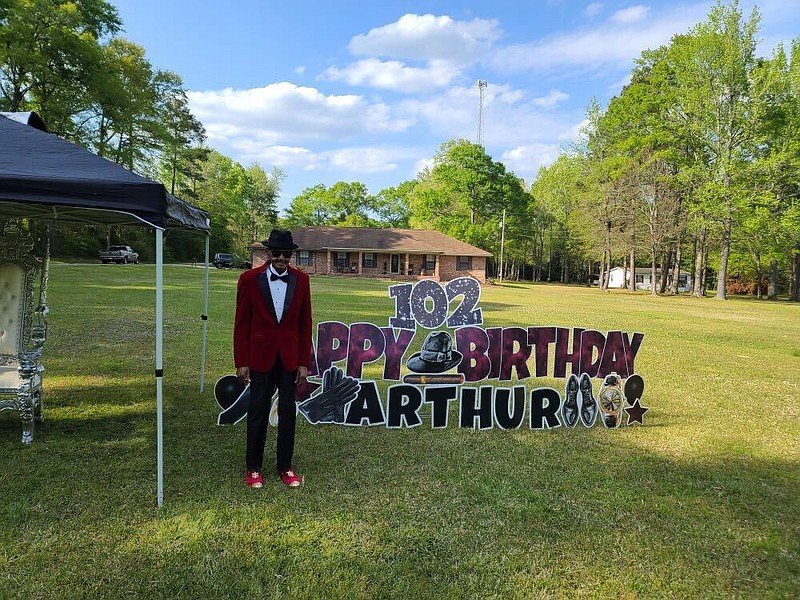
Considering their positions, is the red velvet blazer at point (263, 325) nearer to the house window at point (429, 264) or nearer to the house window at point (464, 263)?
the house window at point (429, 264)

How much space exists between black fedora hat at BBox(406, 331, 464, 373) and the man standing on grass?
1.76m

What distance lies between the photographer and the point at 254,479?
3533 mm

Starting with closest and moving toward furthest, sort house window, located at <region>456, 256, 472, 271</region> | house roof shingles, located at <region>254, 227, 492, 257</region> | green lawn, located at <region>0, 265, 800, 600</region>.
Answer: green lawn, located at <region>0, 265, 800, 600</region>, house roof shingles, located at <region>254, 227, 492, 257</region>, house window, located at <region>456, 256, 472, 271</region>

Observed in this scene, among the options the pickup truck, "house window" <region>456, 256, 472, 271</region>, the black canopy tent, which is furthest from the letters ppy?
the pickup truck

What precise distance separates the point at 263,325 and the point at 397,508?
153 cm

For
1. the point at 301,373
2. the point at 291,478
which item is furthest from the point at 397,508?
the point at 301,373

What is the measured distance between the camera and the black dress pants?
3498 millimetres

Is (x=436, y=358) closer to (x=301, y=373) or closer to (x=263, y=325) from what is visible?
(x=301, y=373)

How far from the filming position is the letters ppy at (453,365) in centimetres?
488

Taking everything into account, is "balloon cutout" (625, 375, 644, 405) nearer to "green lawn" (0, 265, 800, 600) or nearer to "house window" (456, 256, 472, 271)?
"green lawn" (0, 265, 800, 600)

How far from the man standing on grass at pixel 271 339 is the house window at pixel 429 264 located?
36.3 metres

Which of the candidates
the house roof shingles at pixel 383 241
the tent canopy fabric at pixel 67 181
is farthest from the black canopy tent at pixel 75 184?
the house roof shingles at pixel 383 241

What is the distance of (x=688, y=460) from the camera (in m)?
4.44

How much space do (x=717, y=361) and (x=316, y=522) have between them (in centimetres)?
875
